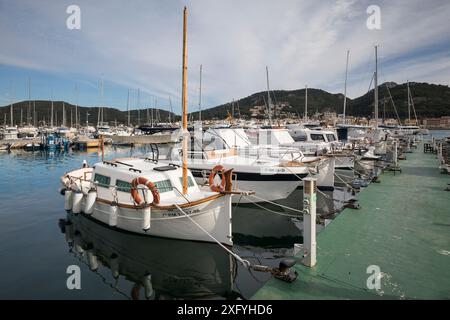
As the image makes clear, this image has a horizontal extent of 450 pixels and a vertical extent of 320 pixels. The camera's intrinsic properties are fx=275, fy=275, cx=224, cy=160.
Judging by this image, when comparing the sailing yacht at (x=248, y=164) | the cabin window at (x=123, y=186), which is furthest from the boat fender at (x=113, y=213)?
the sailing yacht at (x=248, y=164)

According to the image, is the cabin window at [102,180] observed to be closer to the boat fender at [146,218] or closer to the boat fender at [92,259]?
the boat fender at [92,259]

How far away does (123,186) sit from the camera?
10.0 metres

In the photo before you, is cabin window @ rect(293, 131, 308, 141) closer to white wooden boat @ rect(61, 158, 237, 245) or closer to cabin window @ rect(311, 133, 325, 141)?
cabin window @ rect(311, 133, 325, 141)

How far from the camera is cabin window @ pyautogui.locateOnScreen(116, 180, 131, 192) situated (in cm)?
983

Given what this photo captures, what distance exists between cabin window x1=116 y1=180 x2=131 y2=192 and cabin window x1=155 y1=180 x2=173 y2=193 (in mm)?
1081

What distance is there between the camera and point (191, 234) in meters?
8.79

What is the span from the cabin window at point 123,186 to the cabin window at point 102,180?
1.53 ft

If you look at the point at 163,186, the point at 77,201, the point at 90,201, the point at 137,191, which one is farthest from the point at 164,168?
the point at 77,201

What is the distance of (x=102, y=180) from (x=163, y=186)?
2929mm

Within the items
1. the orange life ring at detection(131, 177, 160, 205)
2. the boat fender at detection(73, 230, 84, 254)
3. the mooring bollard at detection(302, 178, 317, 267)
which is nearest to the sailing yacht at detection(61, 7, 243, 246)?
the orange life ring at detection(131, 177, 160, 205)

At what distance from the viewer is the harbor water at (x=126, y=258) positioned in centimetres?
678

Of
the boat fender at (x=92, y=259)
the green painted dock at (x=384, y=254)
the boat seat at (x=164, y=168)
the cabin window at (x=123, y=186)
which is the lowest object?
the boat fender at (x=92, y=259)

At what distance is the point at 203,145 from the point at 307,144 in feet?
33.5
